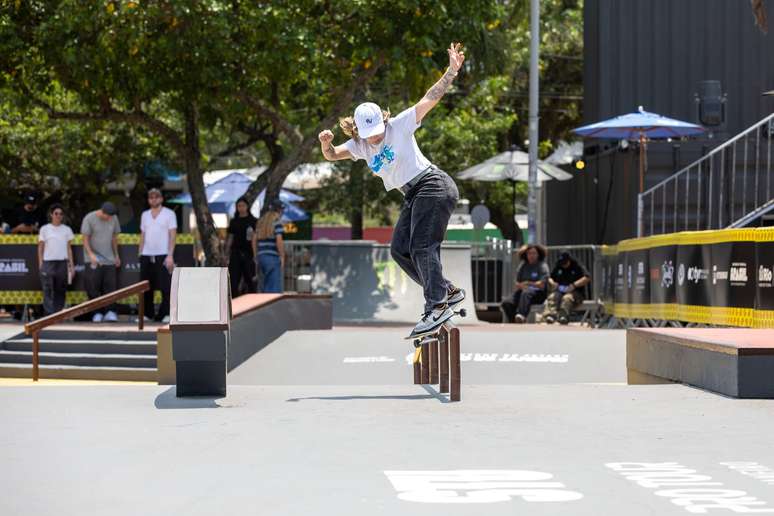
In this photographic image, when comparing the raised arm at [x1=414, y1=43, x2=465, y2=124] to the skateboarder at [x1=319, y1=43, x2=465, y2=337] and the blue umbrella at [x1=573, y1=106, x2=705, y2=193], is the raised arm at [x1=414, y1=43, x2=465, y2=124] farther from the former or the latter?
the blue umbrella at [x1=573, y1=106, x2=705, y2=193]

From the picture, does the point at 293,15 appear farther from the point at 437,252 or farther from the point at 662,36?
the point at 437,252

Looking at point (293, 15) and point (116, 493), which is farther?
point (293, 15)

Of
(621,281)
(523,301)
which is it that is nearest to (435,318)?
(621,281)

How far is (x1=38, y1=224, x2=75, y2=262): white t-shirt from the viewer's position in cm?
1994

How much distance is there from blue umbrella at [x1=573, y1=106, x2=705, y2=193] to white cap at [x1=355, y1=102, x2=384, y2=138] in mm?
14350

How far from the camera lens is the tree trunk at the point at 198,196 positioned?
25172 mm

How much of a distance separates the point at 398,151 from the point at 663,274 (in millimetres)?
10248

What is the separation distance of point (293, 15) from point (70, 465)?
18.3 m

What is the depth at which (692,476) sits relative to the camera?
610 cm

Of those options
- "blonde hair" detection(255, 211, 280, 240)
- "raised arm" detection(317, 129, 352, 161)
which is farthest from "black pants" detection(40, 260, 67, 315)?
"raised arm" detection(317, 129, 352, 161)

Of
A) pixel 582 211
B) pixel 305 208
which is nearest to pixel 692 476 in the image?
pixel 582 211

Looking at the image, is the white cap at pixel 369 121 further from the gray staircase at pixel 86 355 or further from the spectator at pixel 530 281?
the spectator at pixel 530 281

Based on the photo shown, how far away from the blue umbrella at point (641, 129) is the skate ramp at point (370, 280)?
312 centimetres

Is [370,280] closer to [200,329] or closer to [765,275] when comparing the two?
[765,275]
